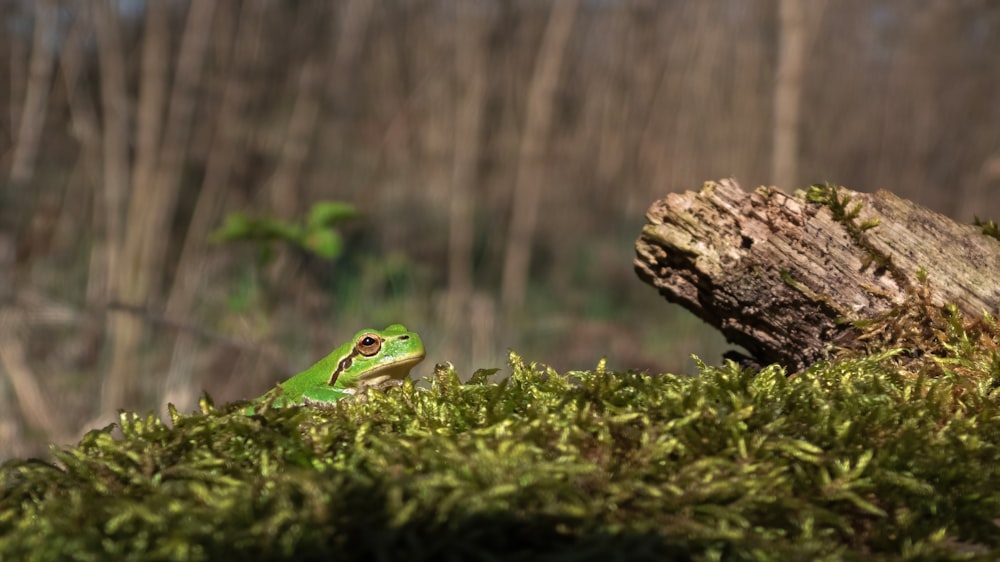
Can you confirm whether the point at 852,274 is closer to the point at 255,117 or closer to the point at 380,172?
the point at 255,117

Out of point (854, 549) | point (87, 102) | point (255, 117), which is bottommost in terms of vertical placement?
point (854, 549)

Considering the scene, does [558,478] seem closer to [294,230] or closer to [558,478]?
[558,478]

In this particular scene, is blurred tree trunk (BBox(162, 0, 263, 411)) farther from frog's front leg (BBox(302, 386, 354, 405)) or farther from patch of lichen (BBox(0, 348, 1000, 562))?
patch of lichen (BBox(0, 348, 1000, 562))

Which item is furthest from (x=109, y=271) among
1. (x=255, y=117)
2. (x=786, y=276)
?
(x=786, y=276)

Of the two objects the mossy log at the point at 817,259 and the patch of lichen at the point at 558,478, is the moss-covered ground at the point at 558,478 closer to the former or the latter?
the patch of lichen at the point at 558,478

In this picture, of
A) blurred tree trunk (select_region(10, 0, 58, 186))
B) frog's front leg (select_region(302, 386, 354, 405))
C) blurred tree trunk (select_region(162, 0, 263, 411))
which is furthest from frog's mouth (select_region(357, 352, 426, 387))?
blurred tree trunk (select_region(10, 0, 58, 186))

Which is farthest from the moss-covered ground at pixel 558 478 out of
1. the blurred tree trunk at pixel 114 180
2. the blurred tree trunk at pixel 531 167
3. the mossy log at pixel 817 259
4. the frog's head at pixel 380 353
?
the blurred tree trunk at pixel 531 167
